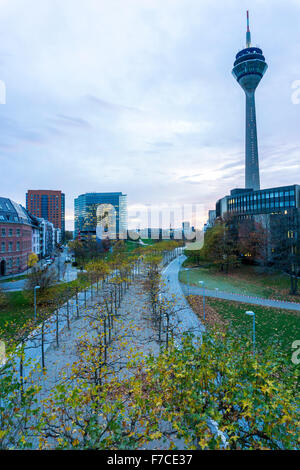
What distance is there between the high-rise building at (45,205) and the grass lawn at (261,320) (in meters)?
151

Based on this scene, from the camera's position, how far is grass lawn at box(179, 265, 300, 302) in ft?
96.9

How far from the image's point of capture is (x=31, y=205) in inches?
6339

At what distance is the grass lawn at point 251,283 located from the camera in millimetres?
29531

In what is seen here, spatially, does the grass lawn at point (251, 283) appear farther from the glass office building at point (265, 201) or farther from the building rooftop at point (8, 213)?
the building rooftop at point (8, 213)

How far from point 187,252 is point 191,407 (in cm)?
5283

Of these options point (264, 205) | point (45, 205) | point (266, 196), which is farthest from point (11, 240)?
point (45, 205)

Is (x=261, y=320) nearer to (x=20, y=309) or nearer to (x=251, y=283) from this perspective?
(x=251, y=283)

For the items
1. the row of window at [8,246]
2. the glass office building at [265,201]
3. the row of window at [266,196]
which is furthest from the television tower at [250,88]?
the row of window at [8,246]

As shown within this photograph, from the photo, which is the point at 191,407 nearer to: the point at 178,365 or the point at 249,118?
the point at 178,365

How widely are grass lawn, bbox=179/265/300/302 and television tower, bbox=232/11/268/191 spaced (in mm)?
80090

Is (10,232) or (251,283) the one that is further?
(10,232)

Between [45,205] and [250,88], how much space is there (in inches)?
5460

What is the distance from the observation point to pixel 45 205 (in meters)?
163
